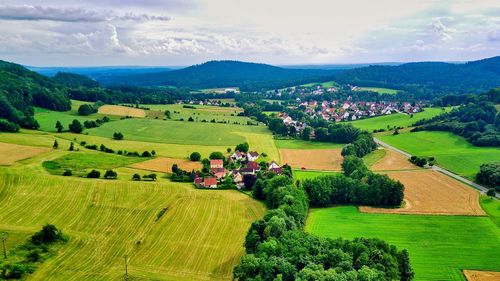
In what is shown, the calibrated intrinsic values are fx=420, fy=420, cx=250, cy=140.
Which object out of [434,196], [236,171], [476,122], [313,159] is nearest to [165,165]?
[236,171]

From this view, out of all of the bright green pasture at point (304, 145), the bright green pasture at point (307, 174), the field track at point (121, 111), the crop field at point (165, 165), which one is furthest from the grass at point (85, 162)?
the field track at point (121, 111)

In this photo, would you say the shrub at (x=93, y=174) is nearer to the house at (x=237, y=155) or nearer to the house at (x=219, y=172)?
the house at (x=219, y=172)

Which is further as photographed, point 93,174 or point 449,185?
point 449,185

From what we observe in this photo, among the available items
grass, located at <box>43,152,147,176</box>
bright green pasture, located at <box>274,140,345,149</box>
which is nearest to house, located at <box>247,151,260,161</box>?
bright green pasture, located at <box>274,140,345,149</box>

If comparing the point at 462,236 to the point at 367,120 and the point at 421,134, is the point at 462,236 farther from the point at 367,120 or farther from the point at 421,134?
the point at 367,120

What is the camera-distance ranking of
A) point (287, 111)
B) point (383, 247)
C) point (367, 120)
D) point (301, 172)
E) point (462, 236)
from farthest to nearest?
1. point (287, 111)
2. point (367, 120)
3. point (301, 172)
4. point (462, 236)
5. point (383, 247)

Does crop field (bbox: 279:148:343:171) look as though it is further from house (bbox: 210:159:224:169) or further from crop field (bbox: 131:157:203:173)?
crop field (bbox: 131:157:203:173)

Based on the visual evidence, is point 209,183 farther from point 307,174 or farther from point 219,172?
point 307,174

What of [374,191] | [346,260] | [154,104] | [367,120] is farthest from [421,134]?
[154,104]
